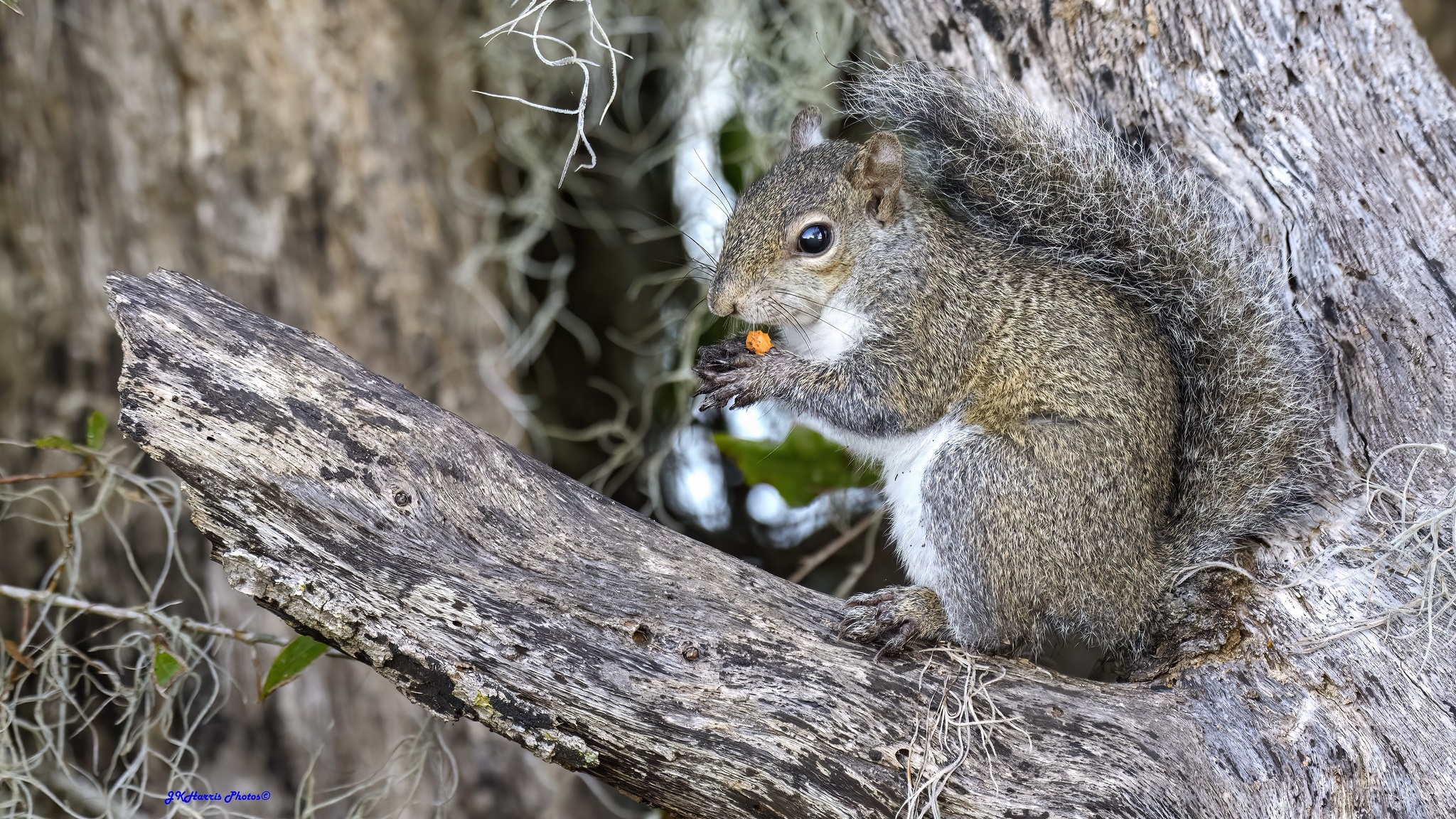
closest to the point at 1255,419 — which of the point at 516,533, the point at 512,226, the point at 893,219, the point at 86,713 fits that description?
the point at 893,219

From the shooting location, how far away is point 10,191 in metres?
2.41

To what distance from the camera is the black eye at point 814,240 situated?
1868 mm

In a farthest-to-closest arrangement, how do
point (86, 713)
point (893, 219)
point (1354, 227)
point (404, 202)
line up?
point (404, 202)
point (86, 713)
point (893, 219)
point (1354, 227)

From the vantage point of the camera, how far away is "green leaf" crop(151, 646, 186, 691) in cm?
159

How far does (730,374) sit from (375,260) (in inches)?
47.0

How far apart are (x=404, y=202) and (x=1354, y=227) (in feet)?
6.57

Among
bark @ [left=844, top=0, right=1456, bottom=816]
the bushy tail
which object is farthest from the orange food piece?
bark @ [left=844, top=0, right=1456, bottom=816]

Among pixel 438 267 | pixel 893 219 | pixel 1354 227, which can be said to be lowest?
pixel 438 267

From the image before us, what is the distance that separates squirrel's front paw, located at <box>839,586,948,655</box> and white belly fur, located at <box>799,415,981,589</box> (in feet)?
0.14

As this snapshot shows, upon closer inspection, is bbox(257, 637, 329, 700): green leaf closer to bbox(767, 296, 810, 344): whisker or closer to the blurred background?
the blurred background

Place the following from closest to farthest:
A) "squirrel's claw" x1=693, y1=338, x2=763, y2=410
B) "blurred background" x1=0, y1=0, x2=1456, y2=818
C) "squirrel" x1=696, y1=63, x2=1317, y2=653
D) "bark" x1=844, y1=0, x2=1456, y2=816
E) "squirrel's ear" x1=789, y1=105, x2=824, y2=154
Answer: "bark" x1=844, y1=0, x2=1456, y2=816 < "squirrel" x1=696, y1=63, x2=1317, y2=653 < "squirrel's claw" x1=693, y1=338, x2=763, y2=410 < "squirrel's ear" x1=789, y1=105, x2=824, y2=154 < "blurred background" x1=0, y1=0, x2=1456, y2=818

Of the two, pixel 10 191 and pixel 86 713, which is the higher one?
pixel 10 191

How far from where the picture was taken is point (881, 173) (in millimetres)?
1873

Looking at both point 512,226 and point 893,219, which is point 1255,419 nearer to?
point 893,219
